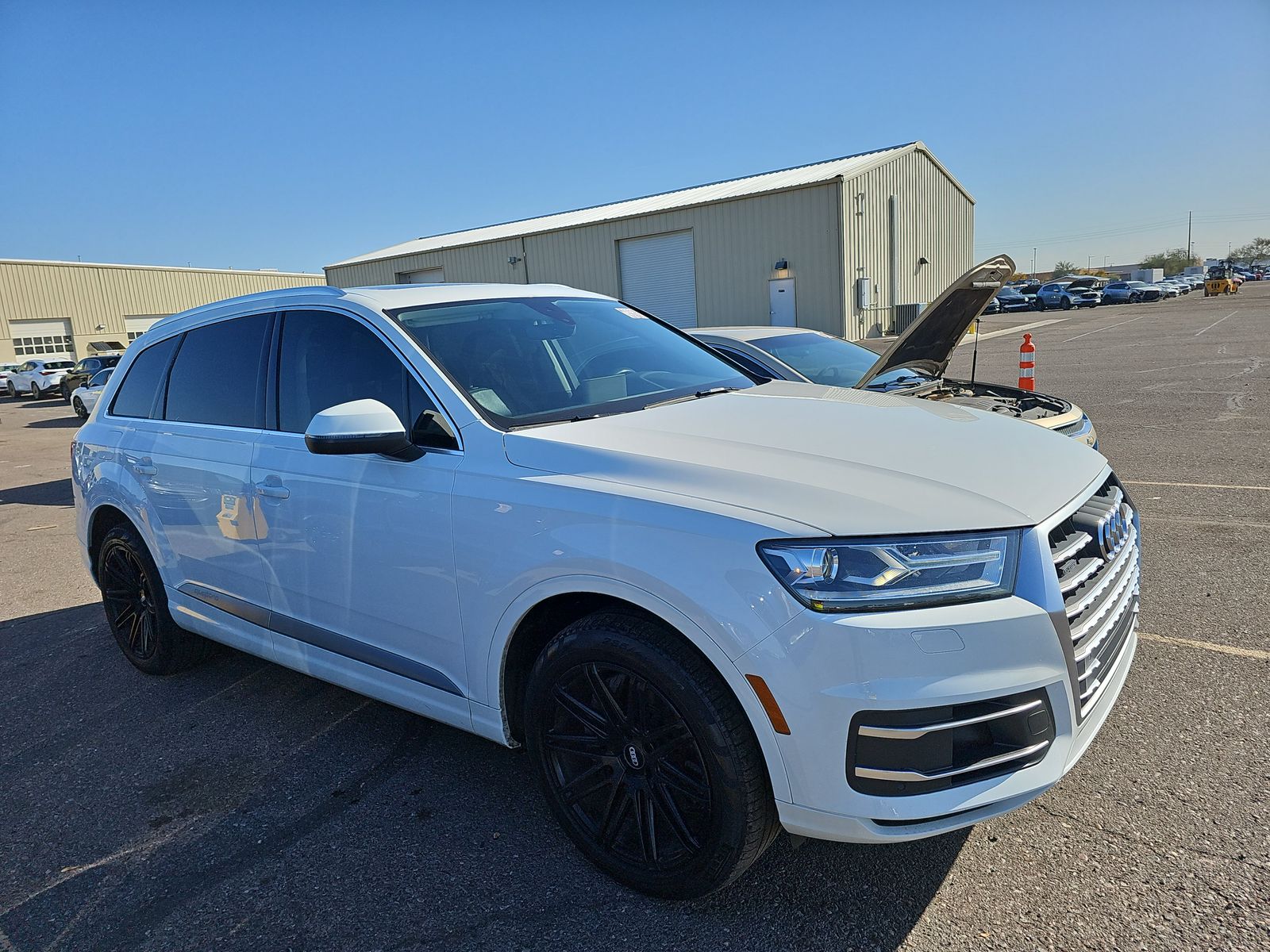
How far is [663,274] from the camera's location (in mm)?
30688

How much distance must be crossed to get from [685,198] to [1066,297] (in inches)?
1301

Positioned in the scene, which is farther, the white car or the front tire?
the white car

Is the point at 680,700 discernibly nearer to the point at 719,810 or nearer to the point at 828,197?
the point at 719,810

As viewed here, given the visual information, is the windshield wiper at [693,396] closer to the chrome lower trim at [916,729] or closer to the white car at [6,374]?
the chrome lower trim at [916,729]

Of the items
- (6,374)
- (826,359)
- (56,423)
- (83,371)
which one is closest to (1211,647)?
(826,359)

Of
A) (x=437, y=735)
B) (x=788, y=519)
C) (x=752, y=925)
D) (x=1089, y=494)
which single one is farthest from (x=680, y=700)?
(x=437, y=735)

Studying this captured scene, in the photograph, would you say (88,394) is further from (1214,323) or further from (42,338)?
(42,338)

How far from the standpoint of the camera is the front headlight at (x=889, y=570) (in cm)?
201

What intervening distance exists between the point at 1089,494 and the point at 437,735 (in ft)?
8.65

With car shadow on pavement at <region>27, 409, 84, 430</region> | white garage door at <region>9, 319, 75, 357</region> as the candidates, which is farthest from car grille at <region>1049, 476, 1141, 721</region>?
white garage door at <region>9, 319, 75, 357</region>

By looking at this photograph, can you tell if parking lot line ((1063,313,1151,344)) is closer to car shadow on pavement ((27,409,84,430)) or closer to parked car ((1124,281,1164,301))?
parked car ((1124,281,1164,301))

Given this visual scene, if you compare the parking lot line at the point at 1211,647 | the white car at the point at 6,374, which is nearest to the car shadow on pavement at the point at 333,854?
the parking lot line at the point at 1211,647

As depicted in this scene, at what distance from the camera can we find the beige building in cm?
4703

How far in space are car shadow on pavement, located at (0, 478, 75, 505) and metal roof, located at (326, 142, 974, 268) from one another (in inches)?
864
